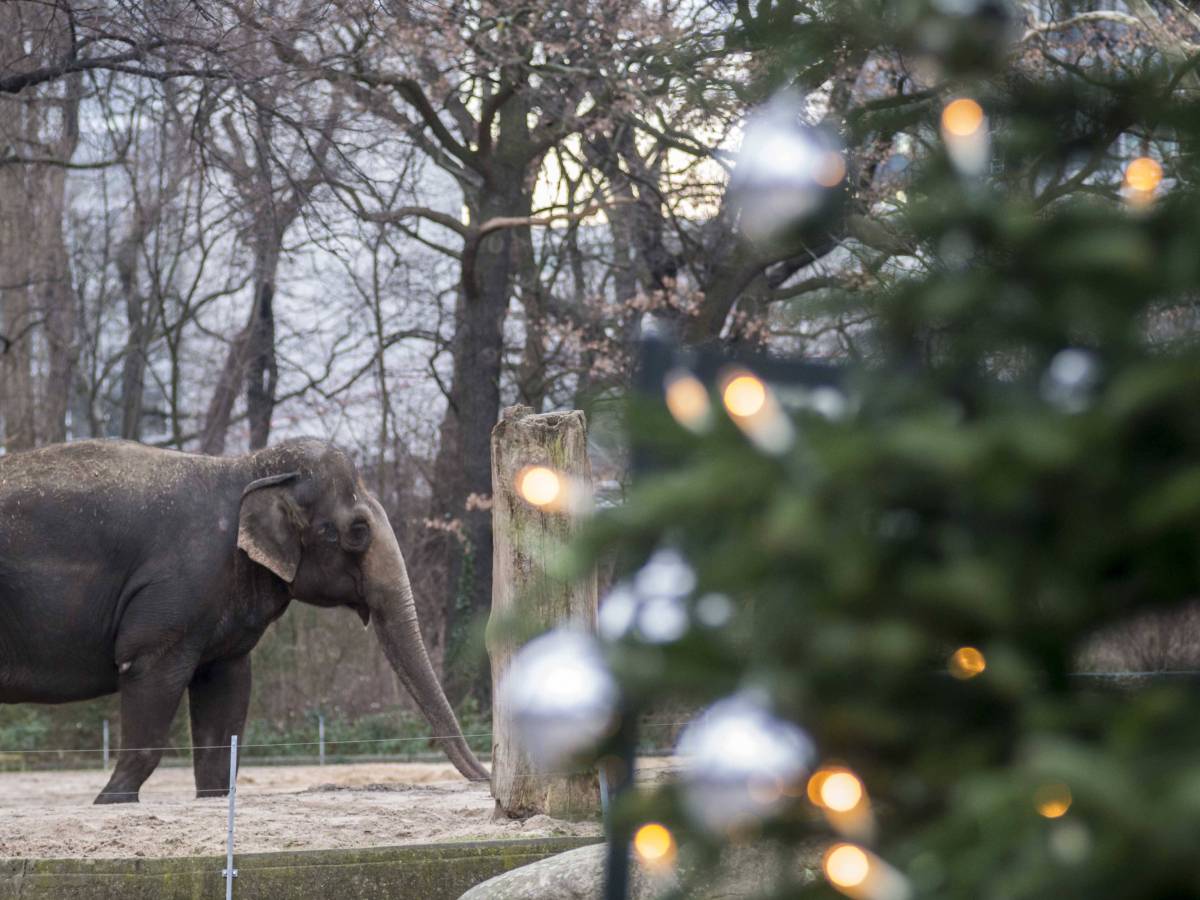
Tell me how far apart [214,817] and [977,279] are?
8392 mm

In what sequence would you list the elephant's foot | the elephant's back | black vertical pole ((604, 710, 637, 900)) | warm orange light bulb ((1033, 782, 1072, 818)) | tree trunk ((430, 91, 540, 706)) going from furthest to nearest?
1. tree trunk ((430, 91, 540, 706))
2. the elephant's back
3. the elephant's foot
4. black vertical pole ((604, 710, 637, 900))
5. warm orange light bulb ((1033, 782, 1072, 818))

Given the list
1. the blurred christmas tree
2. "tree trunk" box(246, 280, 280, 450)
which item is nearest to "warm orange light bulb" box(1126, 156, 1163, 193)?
the blurred christmas tree

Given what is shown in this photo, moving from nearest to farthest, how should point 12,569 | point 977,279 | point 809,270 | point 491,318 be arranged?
point 977,279 < point 12,569 < point 491,318 < point 809,270

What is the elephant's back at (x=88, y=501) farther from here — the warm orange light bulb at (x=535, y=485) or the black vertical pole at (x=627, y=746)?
the black vertical pole at (x=627, y=746)

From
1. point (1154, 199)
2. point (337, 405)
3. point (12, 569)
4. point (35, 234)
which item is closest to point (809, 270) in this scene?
point (337, 405)

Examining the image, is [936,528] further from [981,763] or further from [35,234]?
[35,234]

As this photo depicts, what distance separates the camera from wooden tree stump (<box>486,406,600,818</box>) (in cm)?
905

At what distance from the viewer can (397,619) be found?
12.3 metres

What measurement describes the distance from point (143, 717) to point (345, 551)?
1.79 metres

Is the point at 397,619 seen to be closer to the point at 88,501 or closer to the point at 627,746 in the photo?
the point at 88,501

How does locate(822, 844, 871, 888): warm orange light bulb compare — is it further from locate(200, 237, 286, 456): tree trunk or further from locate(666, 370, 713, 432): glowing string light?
locate(200, 237, 286, 456): tree trunk

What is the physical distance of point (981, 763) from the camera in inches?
71.1

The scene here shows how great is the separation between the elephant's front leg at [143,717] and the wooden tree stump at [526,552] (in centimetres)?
324

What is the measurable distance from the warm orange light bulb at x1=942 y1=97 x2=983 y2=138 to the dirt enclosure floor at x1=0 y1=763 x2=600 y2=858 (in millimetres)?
7006
